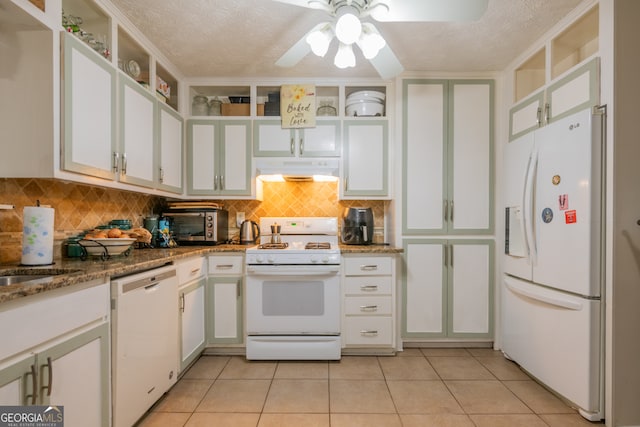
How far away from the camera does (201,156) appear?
2.81 m

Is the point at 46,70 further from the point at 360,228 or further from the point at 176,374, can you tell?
the point at 360,228

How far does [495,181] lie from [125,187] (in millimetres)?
2844

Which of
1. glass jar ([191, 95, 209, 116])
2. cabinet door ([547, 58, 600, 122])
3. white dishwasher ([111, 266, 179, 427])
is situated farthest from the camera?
glass jar ([191, 95, 209, 116])

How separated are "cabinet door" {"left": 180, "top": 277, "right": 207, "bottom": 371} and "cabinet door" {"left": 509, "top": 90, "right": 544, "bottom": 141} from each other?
108 inches

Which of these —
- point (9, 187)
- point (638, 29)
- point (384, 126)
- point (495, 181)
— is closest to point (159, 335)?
point (9, 187)

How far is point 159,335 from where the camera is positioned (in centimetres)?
177

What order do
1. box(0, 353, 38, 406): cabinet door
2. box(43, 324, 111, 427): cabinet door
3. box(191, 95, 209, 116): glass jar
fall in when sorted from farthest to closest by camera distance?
1. box(191, 95, 209, 116): glass jar
2. box(43, 324, 111, 427): cabinet door
3. box(0, 353, 38, 406): cabinet door

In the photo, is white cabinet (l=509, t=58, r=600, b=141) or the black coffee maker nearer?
white cabinet (l=509, t=58, r=600, b=141)

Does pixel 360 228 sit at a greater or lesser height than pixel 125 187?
lesser

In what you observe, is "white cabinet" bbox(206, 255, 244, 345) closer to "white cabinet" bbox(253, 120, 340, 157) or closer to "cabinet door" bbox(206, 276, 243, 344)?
"cabinet door" bbox(206, 276, 243, 344)

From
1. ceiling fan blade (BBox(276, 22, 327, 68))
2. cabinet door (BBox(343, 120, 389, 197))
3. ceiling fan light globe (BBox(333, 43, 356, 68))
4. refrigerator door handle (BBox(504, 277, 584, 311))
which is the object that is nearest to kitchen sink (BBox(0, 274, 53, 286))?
ceiling fan blade (BBox(276, 22, 327, 68))

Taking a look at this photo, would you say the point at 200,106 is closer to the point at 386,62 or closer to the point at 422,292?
the point at 386,62

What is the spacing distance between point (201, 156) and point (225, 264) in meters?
1.03

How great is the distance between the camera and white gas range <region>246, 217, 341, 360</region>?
241cm
